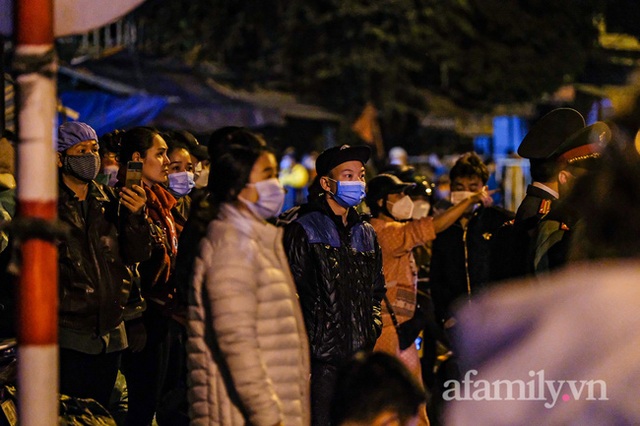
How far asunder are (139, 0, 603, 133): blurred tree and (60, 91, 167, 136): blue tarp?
39.8 ft

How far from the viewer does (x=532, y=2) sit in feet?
100

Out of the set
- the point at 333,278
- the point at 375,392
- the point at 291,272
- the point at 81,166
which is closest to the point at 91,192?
the point at 81,166

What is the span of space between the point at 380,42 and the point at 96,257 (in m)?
23.3

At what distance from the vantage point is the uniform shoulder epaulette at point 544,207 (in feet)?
24.7

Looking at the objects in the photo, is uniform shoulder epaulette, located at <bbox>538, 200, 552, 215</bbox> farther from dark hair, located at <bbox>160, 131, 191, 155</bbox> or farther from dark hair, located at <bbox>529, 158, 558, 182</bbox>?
dark hair, located at <bbox>160, 131, 191, 155</bbox>

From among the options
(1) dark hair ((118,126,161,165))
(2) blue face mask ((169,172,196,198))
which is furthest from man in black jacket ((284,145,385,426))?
(2) blue face mask ((169,172,196,198))

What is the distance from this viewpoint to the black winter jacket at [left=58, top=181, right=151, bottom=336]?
6676 mm

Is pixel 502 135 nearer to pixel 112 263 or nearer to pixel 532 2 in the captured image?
pixel 532 2

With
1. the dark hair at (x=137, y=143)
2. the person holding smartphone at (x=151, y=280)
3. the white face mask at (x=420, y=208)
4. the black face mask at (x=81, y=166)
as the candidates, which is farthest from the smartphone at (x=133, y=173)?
the white face mask at (x=420, y=208)

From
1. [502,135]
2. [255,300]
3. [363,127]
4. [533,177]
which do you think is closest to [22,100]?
[255,300]

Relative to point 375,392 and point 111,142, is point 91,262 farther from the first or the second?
point 375,392

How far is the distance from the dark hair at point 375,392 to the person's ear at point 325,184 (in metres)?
3.11

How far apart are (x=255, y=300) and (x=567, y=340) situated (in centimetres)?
232

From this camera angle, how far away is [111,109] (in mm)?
15867
